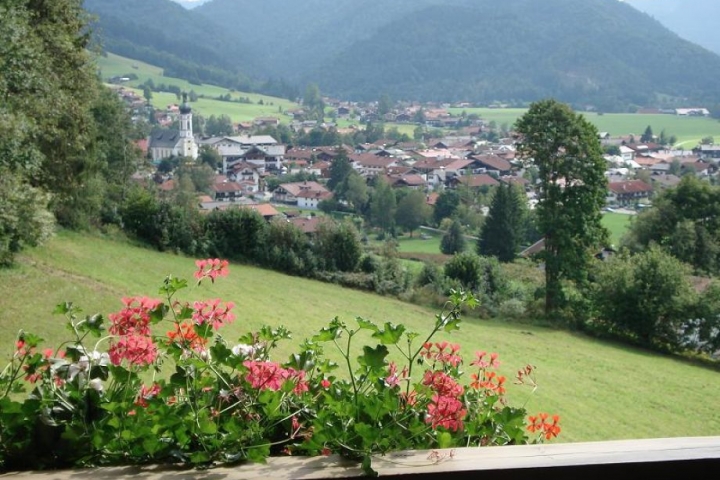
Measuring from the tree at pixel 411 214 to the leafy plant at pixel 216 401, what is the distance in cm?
4114

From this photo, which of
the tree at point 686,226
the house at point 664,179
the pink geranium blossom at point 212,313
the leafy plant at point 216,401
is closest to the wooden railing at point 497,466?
the leafy plant at point 216,401

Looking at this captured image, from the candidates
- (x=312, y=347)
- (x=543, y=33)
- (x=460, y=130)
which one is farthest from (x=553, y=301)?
(x=543, y=33)

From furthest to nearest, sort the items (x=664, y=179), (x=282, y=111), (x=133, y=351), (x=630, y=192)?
(x=282, y=111)
(x=664, y=179)
(x=630, y=192)
(x=133, y=351)

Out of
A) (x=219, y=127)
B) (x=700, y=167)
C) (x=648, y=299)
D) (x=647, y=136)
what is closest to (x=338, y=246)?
(x=648, y=299)

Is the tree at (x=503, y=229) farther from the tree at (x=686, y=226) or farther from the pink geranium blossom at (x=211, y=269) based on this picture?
the pink geranium blossom at (x=211, y=269)

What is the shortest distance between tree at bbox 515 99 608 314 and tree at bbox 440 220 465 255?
627 inches

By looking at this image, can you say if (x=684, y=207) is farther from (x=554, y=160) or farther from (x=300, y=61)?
(x=300, y=61)

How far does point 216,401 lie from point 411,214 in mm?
41618

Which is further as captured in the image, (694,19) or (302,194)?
(694,19)

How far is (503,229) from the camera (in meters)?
31.5

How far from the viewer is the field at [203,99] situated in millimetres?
93419

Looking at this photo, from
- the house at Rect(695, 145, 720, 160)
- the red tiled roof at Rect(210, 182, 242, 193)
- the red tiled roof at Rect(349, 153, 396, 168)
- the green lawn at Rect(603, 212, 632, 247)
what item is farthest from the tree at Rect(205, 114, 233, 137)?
the house at Rect(695, 145, 720, 160)

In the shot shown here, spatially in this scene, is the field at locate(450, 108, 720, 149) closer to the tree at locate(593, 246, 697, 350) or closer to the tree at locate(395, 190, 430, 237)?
the tree at locate(395, 190, 430, 237)

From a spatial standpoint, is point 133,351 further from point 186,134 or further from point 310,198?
point 186,134
